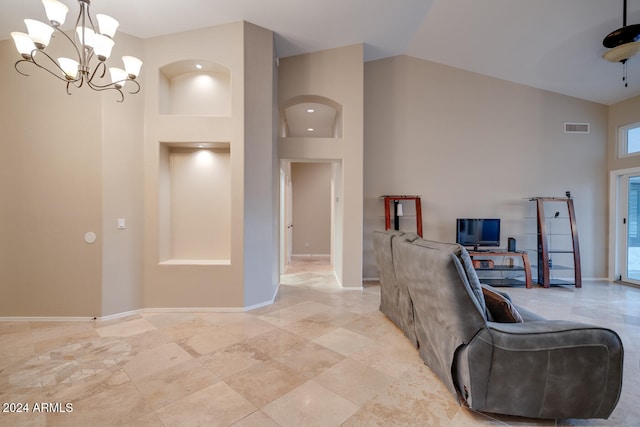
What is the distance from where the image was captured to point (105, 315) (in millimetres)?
3133

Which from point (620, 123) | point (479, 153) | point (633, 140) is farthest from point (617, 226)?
point (479, 153)

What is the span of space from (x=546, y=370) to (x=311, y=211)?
6.78m

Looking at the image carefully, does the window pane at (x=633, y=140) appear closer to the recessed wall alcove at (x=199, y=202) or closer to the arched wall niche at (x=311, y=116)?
the arched wall niche at (x=311, y=116)

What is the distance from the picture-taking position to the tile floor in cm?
165

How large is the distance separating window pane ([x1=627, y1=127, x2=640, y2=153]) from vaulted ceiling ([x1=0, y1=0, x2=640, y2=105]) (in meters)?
0.61

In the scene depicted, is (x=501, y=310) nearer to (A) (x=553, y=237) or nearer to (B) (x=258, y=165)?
(B) (x=258, y=165)

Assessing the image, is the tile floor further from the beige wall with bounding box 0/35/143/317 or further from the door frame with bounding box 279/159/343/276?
the door frame with bounding box 279/159/343/276

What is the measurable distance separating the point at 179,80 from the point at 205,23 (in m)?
0.82

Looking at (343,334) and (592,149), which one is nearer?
(343,334)

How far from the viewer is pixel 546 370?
152 centimetres

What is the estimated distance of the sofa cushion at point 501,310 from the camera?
5.83 ft

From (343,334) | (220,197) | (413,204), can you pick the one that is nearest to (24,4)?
(220,197)

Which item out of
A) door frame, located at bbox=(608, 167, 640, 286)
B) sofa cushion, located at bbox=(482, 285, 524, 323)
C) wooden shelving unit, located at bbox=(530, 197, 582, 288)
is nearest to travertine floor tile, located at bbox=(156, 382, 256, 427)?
sofa cushion, located at bbox=(482, 285, 524, 323)

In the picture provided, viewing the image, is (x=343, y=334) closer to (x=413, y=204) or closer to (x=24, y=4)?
(x=413, y=204)
